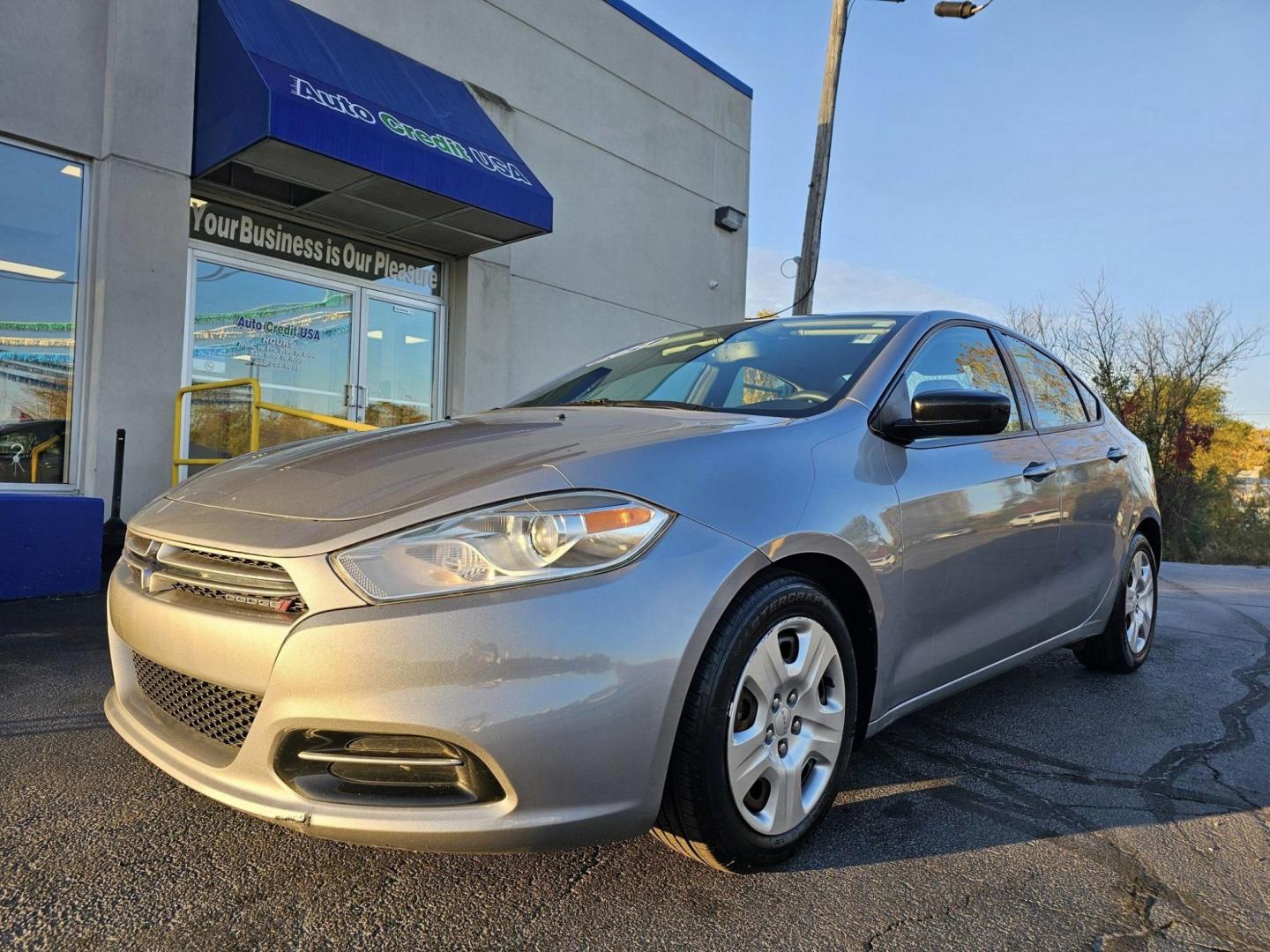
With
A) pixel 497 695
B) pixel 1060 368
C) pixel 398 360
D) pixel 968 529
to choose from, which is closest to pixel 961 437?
pixel 968 529

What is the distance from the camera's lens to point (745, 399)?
2900 mm

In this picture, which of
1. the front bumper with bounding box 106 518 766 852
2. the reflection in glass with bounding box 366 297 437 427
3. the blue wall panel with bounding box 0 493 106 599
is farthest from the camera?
the reflection in glass with bounding box 366 297 437 427

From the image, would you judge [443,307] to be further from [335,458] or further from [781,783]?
[781,783]

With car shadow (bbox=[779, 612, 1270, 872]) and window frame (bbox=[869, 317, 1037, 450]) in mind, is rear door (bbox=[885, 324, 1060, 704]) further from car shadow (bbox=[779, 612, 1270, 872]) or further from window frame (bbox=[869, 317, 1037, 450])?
car shadow (bbox=[779, 612, 1270, 872])

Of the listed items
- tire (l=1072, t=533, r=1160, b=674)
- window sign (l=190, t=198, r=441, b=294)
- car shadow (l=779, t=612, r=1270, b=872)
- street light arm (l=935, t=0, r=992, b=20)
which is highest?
street light arm (l=935, t=0, r=992, b=20)

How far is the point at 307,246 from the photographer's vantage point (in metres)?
8.16

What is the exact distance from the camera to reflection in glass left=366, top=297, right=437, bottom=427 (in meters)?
8.76

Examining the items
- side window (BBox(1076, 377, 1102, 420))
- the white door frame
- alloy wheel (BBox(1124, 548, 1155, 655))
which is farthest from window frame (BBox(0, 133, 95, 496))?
alloy wheel (BBox(1124, 548, 1155, 655))

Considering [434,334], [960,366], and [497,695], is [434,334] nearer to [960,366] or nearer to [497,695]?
[960,366]

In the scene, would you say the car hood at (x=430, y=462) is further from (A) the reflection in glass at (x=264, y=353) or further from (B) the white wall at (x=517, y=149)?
(A) the reflection in glass at (x=264, y=353)

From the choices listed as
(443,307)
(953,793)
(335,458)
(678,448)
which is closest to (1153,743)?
(953,793)

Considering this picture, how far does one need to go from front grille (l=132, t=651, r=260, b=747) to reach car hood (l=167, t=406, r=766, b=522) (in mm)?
392

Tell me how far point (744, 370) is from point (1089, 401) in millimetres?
1991

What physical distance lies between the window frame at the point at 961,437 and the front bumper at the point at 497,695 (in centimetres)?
113
